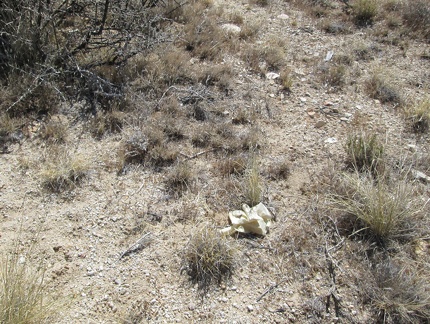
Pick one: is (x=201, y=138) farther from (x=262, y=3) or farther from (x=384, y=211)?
(x=262, y=3)

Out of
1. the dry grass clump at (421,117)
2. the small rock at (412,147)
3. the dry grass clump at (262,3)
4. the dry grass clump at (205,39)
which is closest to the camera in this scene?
the small rock at (412,147)

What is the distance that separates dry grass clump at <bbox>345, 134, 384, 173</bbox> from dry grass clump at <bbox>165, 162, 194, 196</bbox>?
138 centimetres

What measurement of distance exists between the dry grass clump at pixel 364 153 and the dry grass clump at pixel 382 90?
0.99m

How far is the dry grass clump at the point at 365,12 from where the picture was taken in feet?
18.8

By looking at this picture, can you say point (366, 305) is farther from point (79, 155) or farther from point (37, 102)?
point (37, 102)

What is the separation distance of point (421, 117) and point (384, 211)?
5.20 feet

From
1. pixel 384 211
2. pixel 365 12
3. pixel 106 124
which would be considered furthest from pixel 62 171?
pixel 365 12

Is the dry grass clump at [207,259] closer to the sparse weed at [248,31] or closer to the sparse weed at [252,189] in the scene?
the sparse weed at [252,189]

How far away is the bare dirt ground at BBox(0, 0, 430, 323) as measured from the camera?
2607mm

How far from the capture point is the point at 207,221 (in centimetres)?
306

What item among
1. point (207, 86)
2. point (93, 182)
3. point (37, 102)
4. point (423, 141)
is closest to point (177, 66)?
point (207, 86)

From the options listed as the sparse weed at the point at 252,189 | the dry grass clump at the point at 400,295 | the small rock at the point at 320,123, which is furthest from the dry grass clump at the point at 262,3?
the dry grass clump at the point at 400,295

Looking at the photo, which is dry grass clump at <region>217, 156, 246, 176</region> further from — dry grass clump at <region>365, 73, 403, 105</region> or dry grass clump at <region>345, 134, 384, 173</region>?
dry grass clump at <region>365, 73, 403, 105</region>

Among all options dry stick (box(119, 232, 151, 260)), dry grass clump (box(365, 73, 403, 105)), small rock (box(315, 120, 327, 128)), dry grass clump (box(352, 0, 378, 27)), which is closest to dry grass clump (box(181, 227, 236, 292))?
dry stick (box(119, 232, 151, 260))
